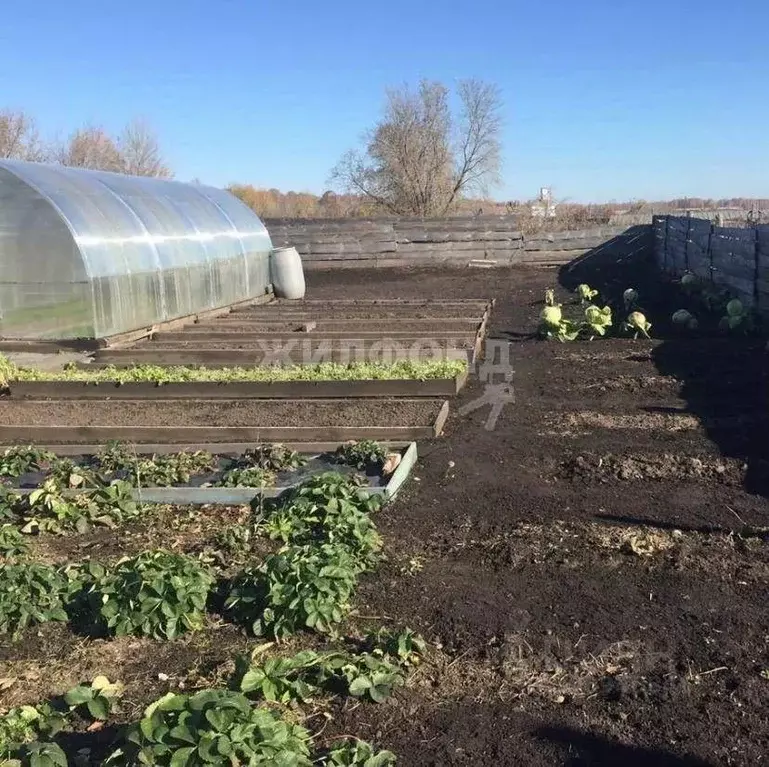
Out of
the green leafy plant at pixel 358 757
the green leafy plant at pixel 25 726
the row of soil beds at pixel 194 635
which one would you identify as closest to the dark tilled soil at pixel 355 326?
the row of soil beds at pixel 194 635

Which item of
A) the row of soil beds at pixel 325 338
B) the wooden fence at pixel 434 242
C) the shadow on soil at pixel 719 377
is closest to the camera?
the shadow on soil at pixel 719 377

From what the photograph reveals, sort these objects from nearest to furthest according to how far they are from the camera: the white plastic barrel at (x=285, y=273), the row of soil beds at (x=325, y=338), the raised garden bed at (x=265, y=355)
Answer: the raised garden bed at (x=265, y=355) < the row of soil beds at (x=325, y=338) < the white plastic barrel at (x=285, y=273)

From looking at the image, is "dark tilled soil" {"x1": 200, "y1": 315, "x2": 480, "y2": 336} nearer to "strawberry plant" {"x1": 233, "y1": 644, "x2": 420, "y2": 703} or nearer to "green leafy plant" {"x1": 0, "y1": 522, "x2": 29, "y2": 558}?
"green leafy plant" {"x1": 0, "y1": 522, "x2": 29, "y2": 558}

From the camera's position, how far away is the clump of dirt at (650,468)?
20.2ft

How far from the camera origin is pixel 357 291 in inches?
784

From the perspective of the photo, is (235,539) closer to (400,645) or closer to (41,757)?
(400,645)

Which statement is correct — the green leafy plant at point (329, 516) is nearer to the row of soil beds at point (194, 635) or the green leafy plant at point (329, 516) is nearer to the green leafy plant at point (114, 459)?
the row of soil beds at point (194, 635)

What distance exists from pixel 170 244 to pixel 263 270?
419cm

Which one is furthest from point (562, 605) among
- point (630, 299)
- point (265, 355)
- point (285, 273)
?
point (285, 273)

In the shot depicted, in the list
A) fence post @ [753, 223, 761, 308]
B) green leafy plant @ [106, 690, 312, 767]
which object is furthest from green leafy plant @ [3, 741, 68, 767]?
fence post @ [753, 223, 761, 308]

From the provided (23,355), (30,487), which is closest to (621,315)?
(23,355)

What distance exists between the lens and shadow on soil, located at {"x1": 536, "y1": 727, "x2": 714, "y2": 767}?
298 cm

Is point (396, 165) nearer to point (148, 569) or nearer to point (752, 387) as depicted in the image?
point (752, 387)

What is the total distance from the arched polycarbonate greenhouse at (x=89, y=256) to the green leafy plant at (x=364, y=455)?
6438 mm
